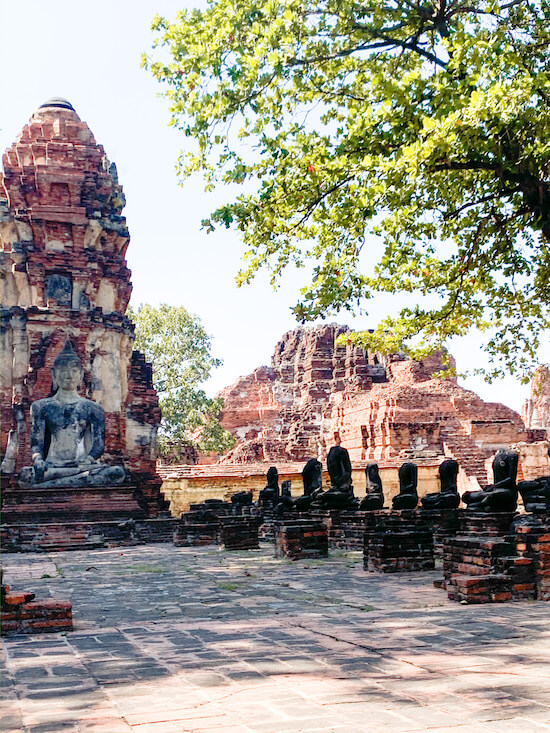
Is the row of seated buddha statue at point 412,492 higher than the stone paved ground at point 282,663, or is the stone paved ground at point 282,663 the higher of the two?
the row of seated buddha statue at point 412,492

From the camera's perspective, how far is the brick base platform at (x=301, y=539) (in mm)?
10500

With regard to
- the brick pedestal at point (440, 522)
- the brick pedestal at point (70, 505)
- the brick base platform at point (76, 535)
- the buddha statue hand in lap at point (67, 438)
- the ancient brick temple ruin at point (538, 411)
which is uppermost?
the ancient brick temple ruin at point (538, 411)

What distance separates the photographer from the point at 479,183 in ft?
37.8

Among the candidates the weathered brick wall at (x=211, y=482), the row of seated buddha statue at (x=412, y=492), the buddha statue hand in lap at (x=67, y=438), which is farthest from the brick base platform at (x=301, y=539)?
the weathered brick wall at (x=211, y=482)

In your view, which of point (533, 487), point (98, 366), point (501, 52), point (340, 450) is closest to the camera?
point (501, 52)

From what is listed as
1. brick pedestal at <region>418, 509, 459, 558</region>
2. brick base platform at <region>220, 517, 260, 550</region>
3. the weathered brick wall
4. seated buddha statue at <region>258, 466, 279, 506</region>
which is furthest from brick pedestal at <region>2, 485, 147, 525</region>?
brick pedestal at <region>418, 509, 459, 558</region>

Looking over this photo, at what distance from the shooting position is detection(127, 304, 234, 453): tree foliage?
32625 millimetres

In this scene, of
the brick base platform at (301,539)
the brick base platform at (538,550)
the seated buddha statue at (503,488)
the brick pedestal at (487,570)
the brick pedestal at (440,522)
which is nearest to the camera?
the brick pedestal at (487,570)

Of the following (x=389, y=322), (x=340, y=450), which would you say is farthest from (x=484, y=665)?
(x=340, y=450)

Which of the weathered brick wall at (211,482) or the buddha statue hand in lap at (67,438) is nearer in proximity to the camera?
the buddha statue hand in lap at (67,438)

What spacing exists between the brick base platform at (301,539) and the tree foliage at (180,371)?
2148 centimetres

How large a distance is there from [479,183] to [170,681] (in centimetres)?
930

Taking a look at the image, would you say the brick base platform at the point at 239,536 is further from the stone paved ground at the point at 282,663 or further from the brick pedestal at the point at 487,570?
the brick pedestal at the point at 487,570

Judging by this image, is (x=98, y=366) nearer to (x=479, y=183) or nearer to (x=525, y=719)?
(x=479, y=183)
